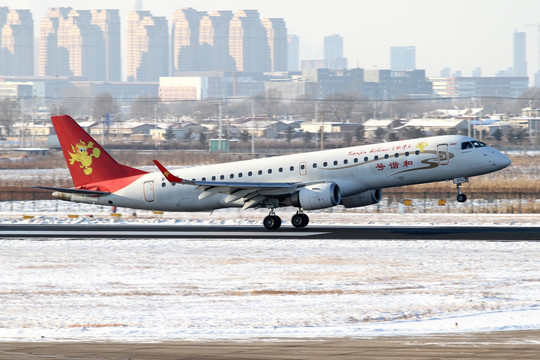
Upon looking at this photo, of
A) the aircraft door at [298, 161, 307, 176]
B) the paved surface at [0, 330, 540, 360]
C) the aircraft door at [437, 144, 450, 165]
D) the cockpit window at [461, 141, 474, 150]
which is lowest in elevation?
the paved surface at [0, 330, 540, 360]

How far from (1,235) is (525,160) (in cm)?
7113

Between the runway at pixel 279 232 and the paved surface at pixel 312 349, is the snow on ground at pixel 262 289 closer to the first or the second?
the paved surface at pixel 312 349

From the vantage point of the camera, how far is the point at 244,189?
45969mm

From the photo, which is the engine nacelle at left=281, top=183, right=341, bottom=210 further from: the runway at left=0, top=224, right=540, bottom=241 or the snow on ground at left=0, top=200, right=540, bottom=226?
the snow on ground at left=0, top=200, right=540, bottom=226

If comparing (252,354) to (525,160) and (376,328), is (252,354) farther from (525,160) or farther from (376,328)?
(525,160)

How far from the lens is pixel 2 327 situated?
2162 cm

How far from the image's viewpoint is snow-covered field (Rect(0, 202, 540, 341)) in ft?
70.1

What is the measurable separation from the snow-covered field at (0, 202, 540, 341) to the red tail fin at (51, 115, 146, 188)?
354 inches

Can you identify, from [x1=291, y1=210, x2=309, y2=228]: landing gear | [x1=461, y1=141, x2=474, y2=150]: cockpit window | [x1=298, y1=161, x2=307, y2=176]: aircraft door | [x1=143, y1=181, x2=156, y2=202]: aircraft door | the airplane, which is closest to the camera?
the airplane

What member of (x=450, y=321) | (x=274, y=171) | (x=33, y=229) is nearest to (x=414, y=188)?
(x=274, y=171)

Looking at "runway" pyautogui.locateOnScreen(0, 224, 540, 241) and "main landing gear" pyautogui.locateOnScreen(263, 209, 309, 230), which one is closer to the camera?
"runway" pyautogui.locateOnScreen(0, 224, 540, 241)

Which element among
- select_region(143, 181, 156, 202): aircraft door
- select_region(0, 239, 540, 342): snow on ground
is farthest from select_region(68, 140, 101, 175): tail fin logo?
select_region(0, 239, 540, 342): snow on ground

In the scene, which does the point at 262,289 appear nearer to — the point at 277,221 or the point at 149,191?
the point at 277,221

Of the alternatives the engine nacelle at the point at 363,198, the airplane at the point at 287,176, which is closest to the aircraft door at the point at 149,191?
the airplane at the point at 287,176
